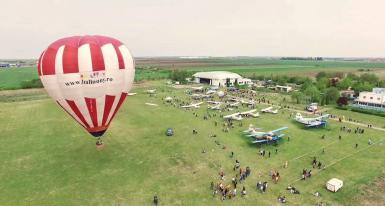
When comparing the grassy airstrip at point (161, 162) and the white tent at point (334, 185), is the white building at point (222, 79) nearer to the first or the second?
the grassy airstrip at point (161, 162)

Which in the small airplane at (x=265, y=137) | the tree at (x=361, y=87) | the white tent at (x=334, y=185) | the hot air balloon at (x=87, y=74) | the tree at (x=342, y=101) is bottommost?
the white tent at (x=334, y=185)

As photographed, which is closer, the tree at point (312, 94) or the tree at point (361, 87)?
the tree at point (312, 94)

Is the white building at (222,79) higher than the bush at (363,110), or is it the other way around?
the white building at (222,79)

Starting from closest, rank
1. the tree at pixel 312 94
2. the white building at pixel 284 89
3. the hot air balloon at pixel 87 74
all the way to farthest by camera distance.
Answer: the hot air balloon at pixel 87 74, the tree at pixel 312 94, the white building at pixel 284 89

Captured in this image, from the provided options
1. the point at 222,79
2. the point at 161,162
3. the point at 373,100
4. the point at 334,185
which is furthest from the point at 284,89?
the point at 161,162

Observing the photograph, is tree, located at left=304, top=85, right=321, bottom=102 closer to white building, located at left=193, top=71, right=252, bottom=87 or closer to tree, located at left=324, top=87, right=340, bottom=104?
tree, located at left=324, top=87, right=340, bottom=104

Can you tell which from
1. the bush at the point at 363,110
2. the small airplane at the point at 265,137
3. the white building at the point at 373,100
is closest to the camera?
the small airplane at the point at 265,137

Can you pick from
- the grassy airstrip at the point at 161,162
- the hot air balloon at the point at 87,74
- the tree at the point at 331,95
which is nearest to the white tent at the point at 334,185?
the grassy airstrip at the point at 161,162
